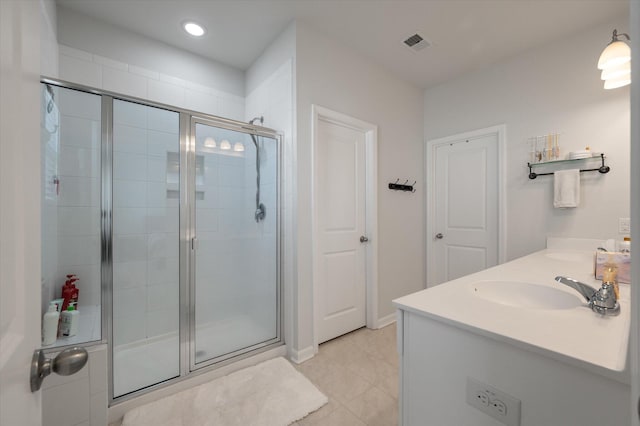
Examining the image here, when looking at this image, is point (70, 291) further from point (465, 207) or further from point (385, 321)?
point (465, 207)

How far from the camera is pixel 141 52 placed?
2359mm

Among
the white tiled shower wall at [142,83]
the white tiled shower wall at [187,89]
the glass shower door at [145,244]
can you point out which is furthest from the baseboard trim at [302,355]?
the white tiled shower wall at [142,83]

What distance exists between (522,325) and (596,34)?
2864 mm

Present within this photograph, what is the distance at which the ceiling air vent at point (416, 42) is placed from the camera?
2379 millimetres

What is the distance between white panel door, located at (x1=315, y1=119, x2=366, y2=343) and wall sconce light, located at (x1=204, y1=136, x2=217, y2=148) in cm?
83

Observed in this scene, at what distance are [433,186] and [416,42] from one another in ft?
5.11

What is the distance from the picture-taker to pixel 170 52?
2498mm

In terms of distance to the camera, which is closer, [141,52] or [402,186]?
[141,52]

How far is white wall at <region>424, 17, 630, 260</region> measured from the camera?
215cm

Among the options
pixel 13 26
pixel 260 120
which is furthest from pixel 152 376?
pixel 260 120

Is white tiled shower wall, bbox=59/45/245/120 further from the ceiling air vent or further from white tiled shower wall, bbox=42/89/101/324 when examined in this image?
the ceiling air vent

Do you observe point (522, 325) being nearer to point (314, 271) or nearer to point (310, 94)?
point (314, 271)

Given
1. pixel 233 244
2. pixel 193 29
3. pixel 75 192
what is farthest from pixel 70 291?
pixel 193 29

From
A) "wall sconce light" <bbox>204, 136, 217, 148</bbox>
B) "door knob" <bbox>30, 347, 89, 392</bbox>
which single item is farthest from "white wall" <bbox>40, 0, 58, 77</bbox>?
"door knob" <bbox>30, 347, 89, 392</bbox>
